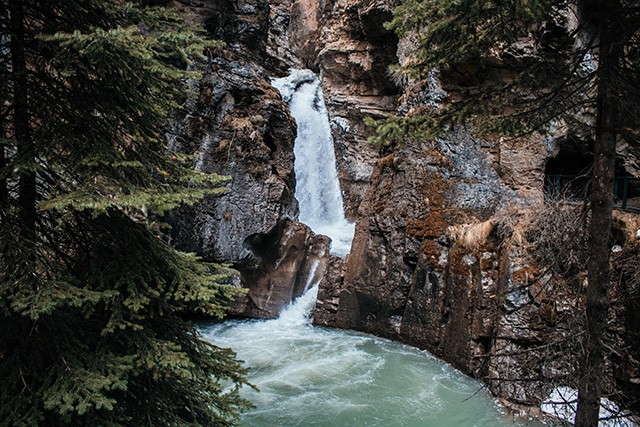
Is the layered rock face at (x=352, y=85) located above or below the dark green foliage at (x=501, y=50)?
above

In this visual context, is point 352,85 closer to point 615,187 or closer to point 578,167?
point 578,167

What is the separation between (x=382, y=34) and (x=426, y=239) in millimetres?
12384

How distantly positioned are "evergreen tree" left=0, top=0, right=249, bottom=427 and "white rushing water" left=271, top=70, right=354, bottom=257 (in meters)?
11.2

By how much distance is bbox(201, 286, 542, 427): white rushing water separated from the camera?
5770 millimetres

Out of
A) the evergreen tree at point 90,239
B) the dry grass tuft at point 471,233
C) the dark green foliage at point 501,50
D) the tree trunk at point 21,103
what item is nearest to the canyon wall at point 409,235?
the dry grass tuft at point 471,233

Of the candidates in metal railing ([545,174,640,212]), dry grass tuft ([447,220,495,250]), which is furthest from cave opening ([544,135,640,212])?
dry grass tuft ([447,220,495,250])

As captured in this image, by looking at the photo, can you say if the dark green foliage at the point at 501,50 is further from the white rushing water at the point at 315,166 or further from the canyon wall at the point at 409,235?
the white rushing water at the point at 315,166

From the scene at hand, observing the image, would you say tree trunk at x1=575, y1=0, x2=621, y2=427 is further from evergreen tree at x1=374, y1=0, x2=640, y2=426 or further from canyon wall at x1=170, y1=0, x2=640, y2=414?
canyon wall at x1=170, y1=0, x2=640, y2=414

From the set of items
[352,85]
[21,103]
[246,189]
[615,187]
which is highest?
[352,85]

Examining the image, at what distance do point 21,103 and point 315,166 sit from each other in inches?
573

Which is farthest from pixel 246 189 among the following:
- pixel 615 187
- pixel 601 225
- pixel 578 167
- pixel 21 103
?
pixel 578 167

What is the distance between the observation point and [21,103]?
293 centimetres

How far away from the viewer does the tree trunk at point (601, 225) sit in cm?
293

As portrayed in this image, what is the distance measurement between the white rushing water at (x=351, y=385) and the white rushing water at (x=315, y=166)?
6013mm
